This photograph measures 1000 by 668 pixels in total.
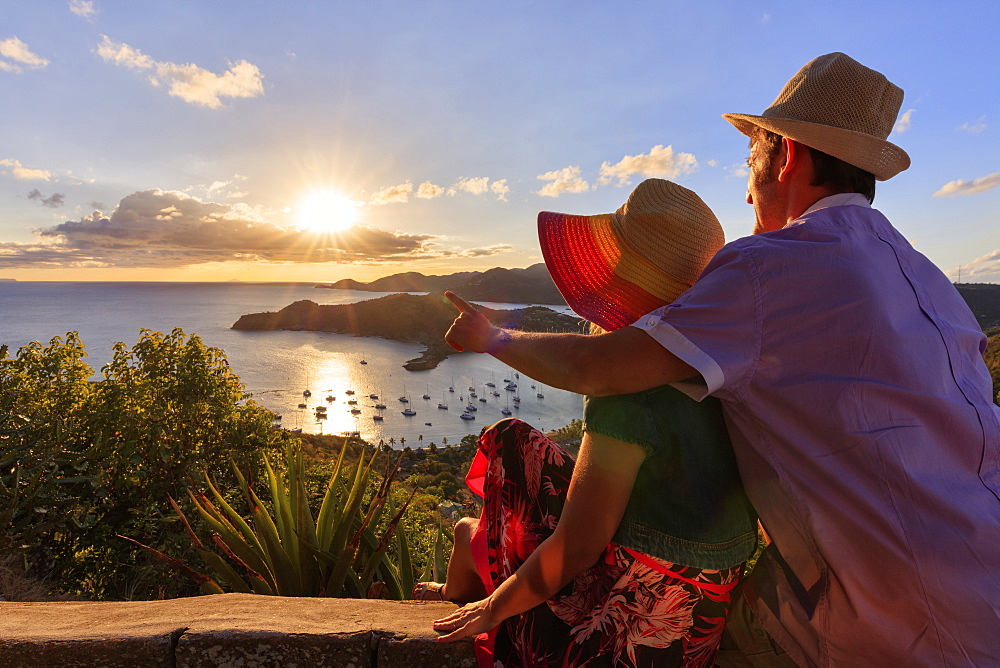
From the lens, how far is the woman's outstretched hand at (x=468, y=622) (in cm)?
128

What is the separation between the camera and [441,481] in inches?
811

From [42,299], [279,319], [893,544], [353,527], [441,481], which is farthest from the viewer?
[42,299]

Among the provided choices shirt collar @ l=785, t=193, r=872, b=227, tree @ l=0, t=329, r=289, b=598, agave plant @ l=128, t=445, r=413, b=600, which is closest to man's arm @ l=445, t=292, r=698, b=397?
shirt collar @ l=785, t=193, r=872, b=227

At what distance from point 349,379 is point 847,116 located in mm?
70941

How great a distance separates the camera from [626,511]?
3.72 feet

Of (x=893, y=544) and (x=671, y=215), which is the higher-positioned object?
(x=671, y=215)

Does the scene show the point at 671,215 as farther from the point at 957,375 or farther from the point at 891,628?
the point at 891,628

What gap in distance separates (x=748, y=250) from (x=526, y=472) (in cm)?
74

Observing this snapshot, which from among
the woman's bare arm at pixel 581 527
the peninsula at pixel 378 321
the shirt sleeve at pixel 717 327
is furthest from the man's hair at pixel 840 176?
the peninsula at pixel 378 321

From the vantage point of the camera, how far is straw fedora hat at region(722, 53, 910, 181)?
1138 mm

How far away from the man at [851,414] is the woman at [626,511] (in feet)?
0.30

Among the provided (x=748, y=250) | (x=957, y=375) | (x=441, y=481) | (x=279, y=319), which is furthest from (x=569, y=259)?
(x=279, y=319)

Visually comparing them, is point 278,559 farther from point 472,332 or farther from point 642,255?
point 642,255

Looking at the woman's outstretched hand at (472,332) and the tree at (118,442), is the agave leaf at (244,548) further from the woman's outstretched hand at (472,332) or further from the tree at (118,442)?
the woman's outstretched hand at (472,332)
